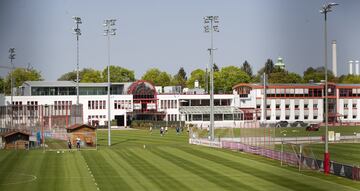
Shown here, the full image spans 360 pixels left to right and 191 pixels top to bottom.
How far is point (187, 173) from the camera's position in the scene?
3725 centimetres

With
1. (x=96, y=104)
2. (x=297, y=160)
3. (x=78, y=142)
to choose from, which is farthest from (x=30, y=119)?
(x=96, y=104)

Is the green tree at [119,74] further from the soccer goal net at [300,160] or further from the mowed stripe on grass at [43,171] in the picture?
the soccer goal net at [300,160]

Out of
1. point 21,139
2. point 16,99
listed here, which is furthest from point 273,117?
point 21,139

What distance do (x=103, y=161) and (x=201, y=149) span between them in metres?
14.3

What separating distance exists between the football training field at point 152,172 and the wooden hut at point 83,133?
3775 mm

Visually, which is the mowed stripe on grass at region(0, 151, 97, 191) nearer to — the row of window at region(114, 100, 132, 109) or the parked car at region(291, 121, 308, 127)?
the parked car at region(291, 121, 308, 127)

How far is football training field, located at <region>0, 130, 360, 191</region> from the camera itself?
31500 mm

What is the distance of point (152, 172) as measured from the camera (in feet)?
124

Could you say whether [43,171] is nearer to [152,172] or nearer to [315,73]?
[152,172]

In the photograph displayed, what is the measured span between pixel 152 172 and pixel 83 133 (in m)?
20.8

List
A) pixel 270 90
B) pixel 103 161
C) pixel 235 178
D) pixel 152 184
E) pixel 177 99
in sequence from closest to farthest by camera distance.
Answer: pixel 152 184 → pixel 235 178 → pixel 103 161 → pixel 270 90 → pixel 177 99

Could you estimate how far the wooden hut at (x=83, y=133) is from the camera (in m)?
56.5

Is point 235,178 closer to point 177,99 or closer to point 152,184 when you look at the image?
point 152,184

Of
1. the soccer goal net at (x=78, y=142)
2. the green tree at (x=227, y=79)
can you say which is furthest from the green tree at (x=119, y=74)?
the soccer goal net at (x=78, y=142)
